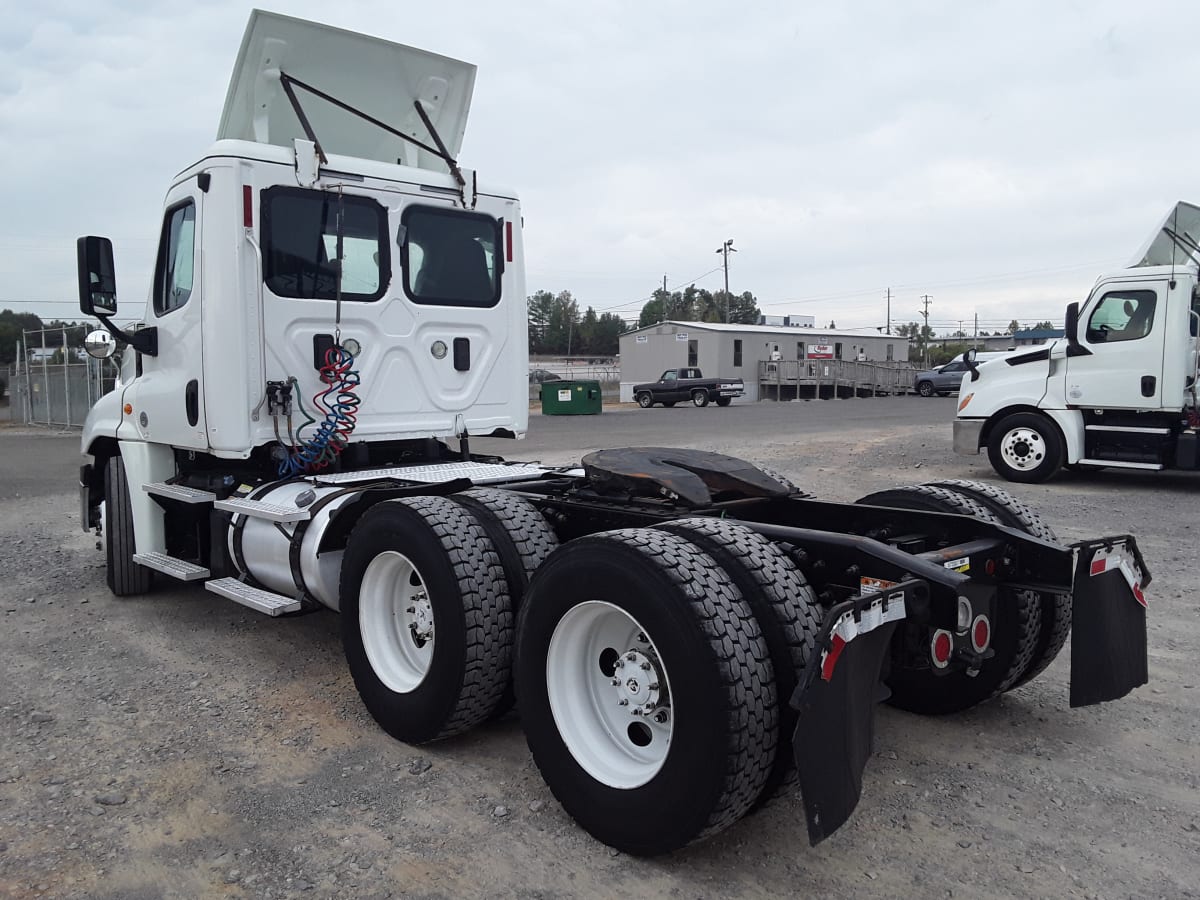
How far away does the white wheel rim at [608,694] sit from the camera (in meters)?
3.05

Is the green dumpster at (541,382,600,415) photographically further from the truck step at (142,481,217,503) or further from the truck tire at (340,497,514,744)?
the truck tire at (340,497,514,744)

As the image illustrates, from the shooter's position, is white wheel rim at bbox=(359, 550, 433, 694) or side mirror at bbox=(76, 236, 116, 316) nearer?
white wheel rim at bbox=(359, 550, 433, 694)

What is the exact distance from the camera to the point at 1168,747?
12.4 ft

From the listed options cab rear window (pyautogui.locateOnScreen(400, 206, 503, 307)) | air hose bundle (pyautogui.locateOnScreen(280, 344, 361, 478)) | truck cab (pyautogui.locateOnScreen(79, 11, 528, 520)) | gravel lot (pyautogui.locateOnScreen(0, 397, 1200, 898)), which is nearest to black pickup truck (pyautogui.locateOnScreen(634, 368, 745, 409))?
truck cab (pyautogui.locateOnScreen(79, 11, 528, 520))

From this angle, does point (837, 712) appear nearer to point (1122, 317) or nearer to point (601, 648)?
point (601, 648)

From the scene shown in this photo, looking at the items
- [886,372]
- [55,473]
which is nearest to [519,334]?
[55,473]

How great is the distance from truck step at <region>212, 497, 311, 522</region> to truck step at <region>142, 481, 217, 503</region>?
0.13 metres

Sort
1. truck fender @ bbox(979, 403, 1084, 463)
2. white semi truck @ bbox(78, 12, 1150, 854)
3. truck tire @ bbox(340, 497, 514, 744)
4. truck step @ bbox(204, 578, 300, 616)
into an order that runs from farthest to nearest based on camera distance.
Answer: truck fender @ bbox(979, 403, 1084, 463)
truck step @ bbox(204, 578, 300, 616)
truck tire @ bbox(340, 497, 514, 744)
white semi truck @ bbox(78, 12, 1150, 854)

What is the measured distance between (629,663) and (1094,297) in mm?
10550

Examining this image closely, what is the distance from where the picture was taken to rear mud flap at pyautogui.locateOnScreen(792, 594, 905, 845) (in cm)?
246

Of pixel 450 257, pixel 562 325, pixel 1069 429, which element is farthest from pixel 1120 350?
pixel 562 325

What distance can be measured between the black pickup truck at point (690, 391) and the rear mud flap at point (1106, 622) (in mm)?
32856

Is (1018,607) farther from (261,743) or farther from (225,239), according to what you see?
(225,239)

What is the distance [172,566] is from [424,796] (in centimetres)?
293
